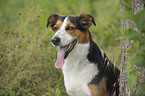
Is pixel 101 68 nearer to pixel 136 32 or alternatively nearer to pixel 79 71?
pixel 79 71

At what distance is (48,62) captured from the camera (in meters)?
4.51

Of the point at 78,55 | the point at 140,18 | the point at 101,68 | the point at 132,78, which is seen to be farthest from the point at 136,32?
the point at 78,55

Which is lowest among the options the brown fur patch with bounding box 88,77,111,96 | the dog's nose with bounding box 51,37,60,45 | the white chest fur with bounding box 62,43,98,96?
the brown fur patch with bounding box 88,77,111,96

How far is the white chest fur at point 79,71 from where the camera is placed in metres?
2.89

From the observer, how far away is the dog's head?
2.88m

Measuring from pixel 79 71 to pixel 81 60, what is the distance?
175mm

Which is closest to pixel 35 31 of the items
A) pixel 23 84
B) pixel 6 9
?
pixel 23 84

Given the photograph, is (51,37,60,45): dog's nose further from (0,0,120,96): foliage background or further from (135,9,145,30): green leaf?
(135,9,145,30): green leaf

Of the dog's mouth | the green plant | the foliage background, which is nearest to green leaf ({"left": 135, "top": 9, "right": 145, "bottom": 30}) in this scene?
the green plant

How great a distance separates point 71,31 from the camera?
9.75 ft

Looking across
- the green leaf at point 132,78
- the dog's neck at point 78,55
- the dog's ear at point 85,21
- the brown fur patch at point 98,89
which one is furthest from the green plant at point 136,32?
the dog's ear at point 85,21

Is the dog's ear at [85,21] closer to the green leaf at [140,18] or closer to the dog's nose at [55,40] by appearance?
the dog's nose at [55,40]

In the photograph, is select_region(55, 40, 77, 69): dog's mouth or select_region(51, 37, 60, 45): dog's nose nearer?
select_region(51, 37, 60, 45): dog's nose

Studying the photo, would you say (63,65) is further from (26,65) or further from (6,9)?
(6,9)
